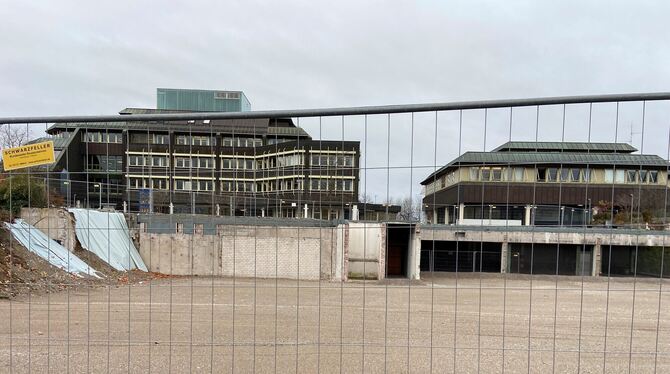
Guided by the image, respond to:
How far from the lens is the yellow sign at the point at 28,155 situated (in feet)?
15.2

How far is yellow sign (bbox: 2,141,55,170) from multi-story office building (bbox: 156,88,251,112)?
83.6 meters

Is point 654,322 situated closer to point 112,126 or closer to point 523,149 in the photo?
point 523,149

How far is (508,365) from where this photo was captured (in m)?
7.66

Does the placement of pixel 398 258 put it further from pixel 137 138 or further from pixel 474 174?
pixel 137 138

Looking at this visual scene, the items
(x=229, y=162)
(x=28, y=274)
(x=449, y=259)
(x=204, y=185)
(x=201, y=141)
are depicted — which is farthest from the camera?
(x=449, y=259)

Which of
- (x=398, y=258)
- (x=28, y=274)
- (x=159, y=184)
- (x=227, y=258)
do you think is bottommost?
(x=398, y=258)

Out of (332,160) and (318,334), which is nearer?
(332,160)

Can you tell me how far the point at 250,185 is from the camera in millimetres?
5395

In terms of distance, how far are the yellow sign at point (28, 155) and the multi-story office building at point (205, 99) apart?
3291 inches

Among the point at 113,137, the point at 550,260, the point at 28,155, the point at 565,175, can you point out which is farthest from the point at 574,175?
the point at 550,260

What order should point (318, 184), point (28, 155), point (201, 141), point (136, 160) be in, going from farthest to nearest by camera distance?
1. point (136, 160)
2. point (318, 184)
3. point (201, 141)
4. point (28, 155)

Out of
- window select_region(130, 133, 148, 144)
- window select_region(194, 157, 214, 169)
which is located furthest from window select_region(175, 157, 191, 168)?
window select_region(130, 133, 148, 144)

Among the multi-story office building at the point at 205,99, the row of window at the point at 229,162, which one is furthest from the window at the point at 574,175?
the multi-story office building at the point at 205,99

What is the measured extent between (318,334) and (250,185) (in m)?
3.10
